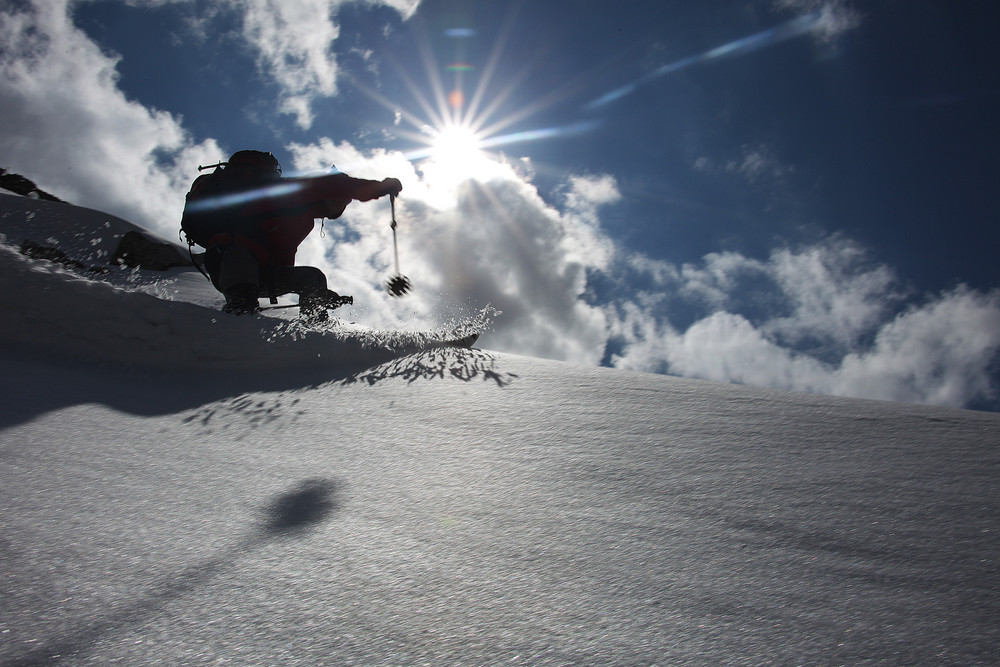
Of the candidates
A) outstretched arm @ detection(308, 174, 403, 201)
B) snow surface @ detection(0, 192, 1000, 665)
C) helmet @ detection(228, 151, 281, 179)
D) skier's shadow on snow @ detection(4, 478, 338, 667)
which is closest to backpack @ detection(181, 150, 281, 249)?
helmet @ detection(228, 151, 281, 179)

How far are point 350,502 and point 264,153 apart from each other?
4.72 m

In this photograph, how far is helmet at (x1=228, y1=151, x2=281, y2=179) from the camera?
5.02m

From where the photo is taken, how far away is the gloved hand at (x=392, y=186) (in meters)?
4.95

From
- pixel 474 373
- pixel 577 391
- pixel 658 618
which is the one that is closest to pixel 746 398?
pixel 577 391

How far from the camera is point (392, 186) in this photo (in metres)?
4.95

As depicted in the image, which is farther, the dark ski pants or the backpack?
the backpack

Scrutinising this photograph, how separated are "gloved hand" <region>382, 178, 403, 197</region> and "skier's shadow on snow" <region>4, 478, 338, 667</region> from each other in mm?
3858

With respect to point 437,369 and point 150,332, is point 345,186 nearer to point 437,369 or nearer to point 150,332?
point 150,332

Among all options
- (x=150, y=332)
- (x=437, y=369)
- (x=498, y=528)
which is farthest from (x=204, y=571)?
(x=150, y=332)

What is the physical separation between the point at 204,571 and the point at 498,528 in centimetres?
56

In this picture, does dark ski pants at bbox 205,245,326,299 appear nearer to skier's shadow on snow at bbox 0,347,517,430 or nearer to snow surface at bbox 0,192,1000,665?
skier's shadow on snow at bbox 0,347,517,430

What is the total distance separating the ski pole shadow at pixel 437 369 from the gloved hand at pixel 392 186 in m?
2.29

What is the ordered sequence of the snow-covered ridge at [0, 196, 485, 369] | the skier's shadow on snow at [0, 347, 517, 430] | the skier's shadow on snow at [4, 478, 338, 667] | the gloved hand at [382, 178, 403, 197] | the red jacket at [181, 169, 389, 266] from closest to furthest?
1. the skier's shadow on snow at [4, 478, 338, 667]
2. the skier's shadow on snow at [0, 347, 517, 430]
3. the snow-covered ridge at [0, 196, 485, 369]
4. the red jacket at [181, 169, 389, 266]
5. the gloved hand at [382, 178, 403, 197]

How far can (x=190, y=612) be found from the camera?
91 cm
